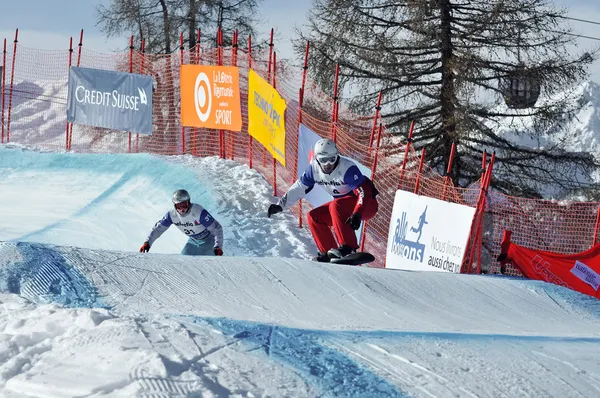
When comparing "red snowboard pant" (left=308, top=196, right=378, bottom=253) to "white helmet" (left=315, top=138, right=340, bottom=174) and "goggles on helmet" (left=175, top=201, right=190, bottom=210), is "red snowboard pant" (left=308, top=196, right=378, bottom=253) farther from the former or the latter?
"goggles on helmet" (left=175, top=201, right=190, bottom=210)

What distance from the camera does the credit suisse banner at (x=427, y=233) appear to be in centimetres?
944

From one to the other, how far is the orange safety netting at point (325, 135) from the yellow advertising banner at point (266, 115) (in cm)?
17

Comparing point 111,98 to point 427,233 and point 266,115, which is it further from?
point 427,233

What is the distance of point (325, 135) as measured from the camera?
12.5 m

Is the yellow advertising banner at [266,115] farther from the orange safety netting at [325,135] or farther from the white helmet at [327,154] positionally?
the white helmet at [327,154]

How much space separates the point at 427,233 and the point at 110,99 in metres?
9.10

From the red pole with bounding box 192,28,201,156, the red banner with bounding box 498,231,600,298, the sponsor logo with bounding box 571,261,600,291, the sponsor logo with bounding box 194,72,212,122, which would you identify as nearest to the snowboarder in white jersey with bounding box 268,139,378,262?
the red banner with bounding box 498,231,600,298

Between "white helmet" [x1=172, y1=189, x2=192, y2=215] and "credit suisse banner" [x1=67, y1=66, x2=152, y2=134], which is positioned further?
"credit suisse banner" [x1=67, y1=66, x2=152, y2=134]

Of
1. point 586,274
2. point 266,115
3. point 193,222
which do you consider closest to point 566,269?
point 586,274

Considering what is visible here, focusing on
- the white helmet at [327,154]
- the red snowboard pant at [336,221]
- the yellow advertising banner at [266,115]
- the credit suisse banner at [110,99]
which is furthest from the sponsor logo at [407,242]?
the credit suisse banner at [110,99]

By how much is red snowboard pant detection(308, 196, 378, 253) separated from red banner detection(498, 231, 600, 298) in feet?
8.78

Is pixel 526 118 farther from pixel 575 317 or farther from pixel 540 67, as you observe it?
pixel 575 317

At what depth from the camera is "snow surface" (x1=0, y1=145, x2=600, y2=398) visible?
3.79m

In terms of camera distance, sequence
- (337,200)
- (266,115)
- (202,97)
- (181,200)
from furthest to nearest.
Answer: (202,97) < (266,115) < (181,200) < (337,200)
